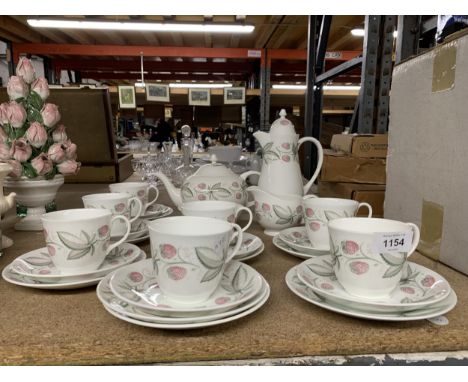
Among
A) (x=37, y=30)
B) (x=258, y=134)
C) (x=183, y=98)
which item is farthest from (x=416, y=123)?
(x=37, y=30)

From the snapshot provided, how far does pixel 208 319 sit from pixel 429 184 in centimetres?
51

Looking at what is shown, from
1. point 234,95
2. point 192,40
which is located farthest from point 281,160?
point 192,40

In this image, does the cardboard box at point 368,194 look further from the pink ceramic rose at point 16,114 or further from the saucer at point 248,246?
the pink ceramic rose at point 16,114

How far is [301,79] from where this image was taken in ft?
26.8

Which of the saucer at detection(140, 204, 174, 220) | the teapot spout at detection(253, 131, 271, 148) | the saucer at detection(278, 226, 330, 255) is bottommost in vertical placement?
the saucer at detection(140, 204, 174, 220)

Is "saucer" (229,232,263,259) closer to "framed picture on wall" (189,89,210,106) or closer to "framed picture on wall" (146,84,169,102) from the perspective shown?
"framed picture on wall" (189,89,210,106)

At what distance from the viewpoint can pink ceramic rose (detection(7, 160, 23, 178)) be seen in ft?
2.89

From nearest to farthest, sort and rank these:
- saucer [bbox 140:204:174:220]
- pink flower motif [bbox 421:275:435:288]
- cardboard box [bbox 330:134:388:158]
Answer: pink flower motif [bbox 421:275:435:288] < saucer [bbox 140:204:174:220] < cardboard box [bbox 330:134:388:158]

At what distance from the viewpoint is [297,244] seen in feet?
2.45

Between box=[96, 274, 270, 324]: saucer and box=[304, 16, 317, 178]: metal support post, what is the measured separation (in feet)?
7.43

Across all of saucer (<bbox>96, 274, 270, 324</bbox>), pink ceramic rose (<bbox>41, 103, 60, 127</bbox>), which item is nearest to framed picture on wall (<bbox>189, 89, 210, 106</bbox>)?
pink ceramic rose (<bbox>41, 103, 60, 127</bbox>)

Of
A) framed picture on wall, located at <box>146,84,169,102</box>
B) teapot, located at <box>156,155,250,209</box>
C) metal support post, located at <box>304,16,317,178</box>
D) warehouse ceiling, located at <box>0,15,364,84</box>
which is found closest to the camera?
teapot, located at <box>156,155,250,209</box>

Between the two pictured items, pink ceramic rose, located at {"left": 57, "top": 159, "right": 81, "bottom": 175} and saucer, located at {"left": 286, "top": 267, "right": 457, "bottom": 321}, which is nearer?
saucer, located at {"left": 286, "top": 267, "right": 457, "bottom": 321}

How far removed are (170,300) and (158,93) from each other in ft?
13.7
